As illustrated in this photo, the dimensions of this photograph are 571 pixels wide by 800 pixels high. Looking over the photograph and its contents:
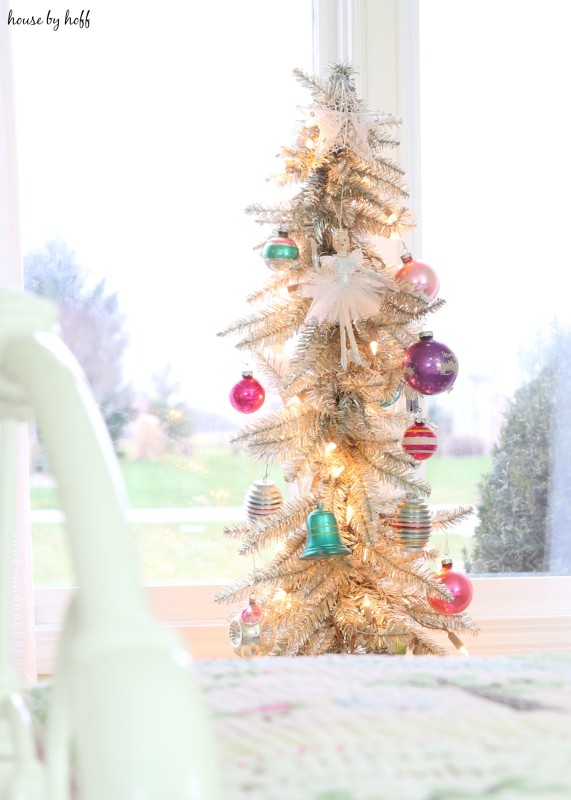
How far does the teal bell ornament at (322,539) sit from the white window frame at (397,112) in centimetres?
71

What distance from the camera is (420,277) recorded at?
171 cm

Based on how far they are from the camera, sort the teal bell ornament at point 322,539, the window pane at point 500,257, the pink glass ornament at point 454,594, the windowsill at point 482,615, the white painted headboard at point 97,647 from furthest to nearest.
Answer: the window pane at point 500,257
the windowsill at point 482,615
the pink glass ornament at point 454,594
the teal bell ornament at point 322,539
the white painted headboard at point 97,647

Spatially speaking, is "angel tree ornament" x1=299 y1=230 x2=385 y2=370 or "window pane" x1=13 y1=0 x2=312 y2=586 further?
"window pane" x1=13 y1=0 x2=312 y2=586

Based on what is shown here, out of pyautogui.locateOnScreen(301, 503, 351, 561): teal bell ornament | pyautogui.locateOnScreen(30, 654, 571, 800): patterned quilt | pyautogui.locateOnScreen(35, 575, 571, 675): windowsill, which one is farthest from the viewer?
pyautogui.locateOnScreen(35, 575, 571, 675): windowsill

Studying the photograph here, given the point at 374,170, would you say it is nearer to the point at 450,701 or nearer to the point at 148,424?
the point at 148,424

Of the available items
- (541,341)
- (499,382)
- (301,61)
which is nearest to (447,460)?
(499,382)

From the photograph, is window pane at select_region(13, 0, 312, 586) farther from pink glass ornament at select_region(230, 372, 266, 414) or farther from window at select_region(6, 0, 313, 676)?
pink glass ornament at select_region(230, 372, 266, 414)

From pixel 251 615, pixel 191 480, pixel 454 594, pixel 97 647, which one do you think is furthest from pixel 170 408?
pixel 97 647

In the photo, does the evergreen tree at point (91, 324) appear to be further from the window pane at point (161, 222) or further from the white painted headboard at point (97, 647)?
the white painted headboard at point (97, 647)

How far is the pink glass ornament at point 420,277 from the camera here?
170cm

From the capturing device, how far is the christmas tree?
63.1 inches

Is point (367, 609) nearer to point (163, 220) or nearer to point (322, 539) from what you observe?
point (322, 539)

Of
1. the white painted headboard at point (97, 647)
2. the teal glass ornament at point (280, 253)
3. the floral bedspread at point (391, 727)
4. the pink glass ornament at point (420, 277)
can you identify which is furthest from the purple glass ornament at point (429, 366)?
the white painted headboard at point (97, 647)

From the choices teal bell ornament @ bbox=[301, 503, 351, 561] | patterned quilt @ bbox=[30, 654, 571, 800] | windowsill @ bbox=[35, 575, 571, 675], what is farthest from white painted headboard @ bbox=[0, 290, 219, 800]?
windowsill @ bbox=[35, 575, 571, 675]
